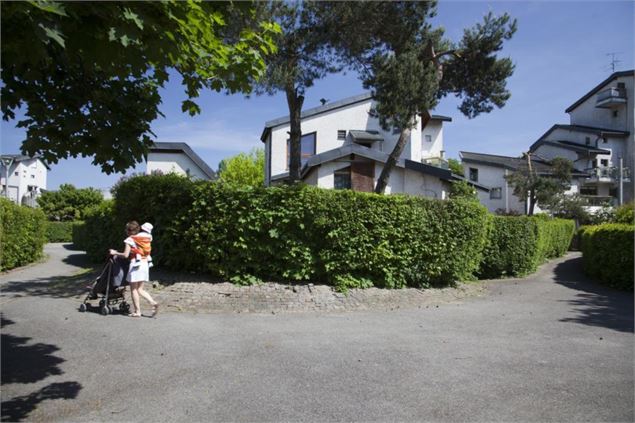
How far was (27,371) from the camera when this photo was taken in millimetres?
4883

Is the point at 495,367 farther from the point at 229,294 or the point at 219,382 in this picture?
the point at 229,294

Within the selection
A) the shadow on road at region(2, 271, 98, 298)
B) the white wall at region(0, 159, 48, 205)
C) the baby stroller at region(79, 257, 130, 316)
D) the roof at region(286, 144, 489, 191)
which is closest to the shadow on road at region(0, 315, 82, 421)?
the baby stroller at region(79, 257, 130, 316)

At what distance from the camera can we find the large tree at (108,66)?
300 cm

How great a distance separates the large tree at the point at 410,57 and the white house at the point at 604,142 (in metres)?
35.9

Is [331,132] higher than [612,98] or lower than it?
lower

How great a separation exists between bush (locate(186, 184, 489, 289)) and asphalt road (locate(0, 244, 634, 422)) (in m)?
1.73

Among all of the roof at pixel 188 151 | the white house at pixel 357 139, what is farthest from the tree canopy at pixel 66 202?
the white house at pixel 357 139

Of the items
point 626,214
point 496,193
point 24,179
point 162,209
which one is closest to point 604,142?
point 496,193

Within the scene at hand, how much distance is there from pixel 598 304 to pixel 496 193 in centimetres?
3482

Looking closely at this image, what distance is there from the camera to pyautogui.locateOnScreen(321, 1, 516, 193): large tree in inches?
526

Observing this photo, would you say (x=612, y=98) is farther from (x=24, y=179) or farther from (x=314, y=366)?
(x=24, y=179)

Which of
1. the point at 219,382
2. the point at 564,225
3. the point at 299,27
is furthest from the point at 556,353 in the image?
the point at 564,225

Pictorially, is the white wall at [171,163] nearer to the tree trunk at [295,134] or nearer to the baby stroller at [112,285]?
the tree trunk at [295,134]

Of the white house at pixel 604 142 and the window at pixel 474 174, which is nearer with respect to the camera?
the window at pixel 474 174
